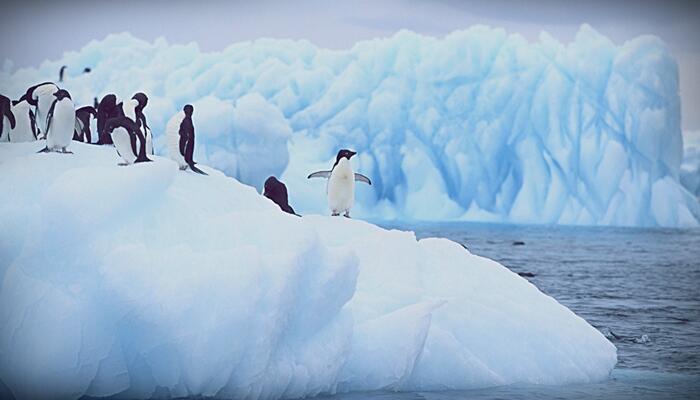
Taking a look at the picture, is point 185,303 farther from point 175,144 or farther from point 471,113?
point 471,113

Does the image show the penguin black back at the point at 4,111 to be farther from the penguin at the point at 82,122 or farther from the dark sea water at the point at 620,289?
the dark sea water at the point at 620,289

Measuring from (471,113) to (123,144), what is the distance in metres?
11.7

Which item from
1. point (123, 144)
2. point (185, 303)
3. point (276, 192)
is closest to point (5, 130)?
point (123, 144)

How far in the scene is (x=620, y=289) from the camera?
26.5 feet

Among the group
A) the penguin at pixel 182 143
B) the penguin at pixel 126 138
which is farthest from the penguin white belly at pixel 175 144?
the penguin at pixel 126 138

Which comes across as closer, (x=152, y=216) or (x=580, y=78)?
(x=152, y=216)

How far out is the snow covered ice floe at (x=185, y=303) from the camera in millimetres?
2779

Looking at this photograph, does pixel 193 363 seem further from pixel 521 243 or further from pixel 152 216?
pixel 521 243

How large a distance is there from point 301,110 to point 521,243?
176 inches

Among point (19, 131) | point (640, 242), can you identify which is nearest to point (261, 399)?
point (19, 131)

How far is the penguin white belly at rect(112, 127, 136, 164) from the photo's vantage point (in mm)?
3691

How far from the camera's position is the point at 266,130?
11.9 metres

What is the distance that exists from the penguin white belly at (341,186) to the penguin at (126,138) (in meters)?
1.47

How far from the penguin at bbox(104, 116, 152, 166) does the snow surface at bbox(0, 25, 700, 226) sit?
33.9 ft
